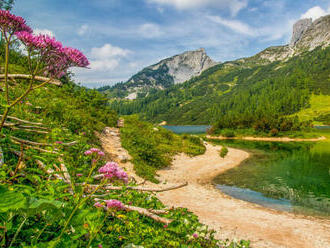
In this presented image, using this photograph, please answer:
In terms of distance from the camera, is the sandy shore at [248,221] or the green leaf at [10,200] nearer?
the green leaf at [10,200]

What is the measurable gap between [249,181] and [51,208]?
21991 millimetres

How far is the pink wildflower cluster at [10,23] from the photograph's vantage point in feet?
9.54

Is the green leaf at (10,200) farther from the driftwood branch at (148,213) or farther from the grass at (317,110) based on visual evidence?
the grass at (317,110)

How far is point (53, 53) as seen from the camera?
3145mm

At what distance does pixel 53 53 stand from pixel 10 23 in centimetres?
71

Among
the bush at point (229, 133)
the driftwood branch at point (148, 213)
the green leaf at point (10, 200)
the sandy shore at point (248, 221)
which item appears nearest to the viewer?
the green leaf at point (10, 200)

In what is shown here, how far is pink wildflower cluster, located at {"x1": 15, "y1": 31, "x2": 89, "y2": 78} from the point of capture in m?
2.98

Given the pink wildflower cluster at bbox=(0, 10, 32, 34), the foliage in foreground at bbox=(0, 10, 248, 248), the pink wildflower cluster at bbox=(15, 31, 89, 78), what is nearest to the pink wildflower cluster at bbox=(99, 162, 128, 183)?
the foliage in foreground at bbox=(0, 10, 248, 248)

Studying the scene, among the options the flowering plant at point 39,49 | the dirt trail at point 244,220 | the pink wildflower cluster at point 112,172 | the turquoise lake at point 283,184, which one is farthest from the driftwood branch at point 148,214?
the turquoise lake at point 283,184

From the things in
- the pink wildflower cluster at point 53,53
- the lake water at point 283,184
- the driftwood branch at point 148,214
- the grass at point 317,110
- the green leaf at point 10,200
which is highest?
the grass at point 317,110

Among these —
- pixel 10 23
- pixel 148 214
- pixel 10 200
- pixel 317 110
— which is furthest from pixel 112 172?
pixel 317 110

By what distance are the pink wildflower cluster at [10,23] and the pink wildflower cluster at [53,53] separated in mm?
143

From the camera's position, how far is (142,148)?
20.1m

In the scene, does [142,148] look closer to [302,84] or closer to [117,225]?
[117,225]
